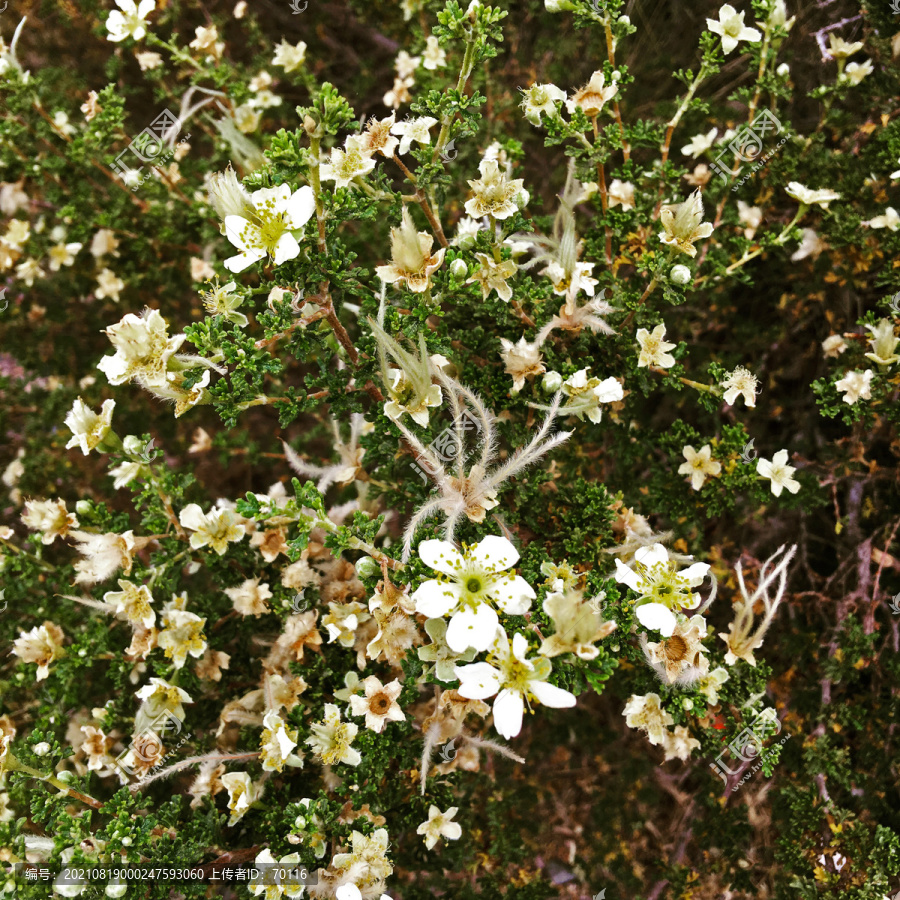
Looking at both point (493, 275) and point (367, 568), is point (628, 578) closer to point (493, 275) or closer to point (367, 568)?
point (367, 568)

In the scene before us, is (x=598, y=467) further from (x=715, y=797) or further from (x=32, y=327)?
(x=32, y=327)

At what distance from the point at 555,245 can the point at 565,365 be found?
34cm

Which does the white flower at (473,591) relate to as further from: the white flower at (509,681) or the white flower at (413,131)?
the white flower at (413,131)

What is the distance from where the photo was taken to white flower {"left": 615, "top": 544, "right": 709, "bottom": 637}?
155cm

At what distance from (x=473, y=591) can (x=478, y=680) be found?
19 centimetres

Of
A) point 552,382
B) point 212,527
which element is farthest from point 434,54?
point 212,527

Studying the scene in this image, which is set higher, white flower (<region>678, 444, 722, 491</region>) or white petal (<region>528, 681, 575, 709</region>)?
white petal (<region>528, 681, 575, 709</region>)

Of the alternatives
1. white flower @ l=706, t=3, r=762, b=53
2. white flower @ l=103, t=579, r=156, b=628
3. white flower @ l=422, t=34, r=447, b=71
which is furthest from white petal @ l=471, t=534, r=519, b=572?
white flower @ l=422, t=34, r=447, b=71

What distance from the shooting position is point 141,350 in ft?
5.40

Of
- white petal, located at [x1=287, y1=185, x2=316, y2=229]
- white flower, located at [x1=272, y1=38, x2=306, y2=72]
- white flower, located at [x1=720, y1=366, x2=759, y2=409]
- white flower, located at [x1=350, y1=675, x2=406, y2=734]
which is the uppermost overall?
white flower, located at [x1=272, y1=38, x2=306, y2=72]

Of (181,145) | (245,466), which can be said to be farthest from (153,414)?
(181,145)

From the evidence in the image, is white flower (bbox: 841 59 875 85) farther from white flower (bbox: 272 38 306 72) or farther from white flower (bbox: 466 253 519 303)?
white flower (bbox: 272 38 306 72)

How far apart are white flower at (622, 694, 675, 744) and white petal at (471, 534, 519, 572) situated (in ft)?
2.16

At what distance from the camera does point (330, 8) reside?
3.46m
